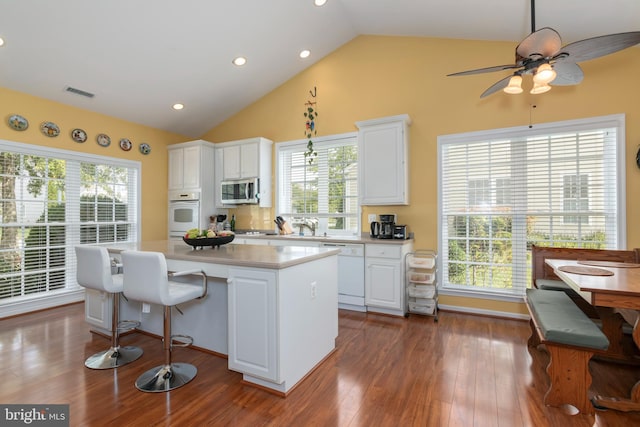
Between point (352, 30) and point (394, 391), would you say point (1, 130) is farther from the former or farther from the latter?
point (394, 391)

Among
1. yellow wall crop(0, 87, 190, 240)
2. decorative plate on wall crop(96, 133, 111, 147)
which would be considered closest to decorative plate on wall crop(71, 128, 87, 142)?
yellow wall crop(0, 87, 190, 240)

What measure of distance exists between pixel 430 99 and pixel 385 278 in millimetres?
2369

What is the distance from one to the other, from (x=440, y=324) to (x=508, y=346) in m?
0.72

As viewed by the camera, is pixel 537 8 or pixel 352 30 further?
pixel 352 30

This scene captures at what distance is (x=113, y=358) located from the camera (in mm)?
2629

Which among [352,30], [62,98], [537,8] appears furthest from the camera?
[352,30]

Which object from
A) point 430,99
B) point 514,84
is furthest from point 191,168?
point 514,84

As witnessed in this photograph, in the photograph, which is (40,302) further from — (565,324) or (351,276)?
(565,324)

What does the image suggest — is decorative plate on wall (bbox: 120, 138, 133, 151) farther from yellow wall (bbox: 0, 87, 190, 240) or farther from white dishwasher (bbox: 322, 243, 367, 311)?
white dishwasher (bbox: 322, 243, 367, 311)

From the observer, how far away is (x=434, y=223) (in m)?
4.05

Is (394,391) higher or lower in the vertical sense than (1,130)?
lower

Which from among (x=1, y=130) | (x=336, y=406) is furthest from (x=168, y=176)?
(x=336, y=406)

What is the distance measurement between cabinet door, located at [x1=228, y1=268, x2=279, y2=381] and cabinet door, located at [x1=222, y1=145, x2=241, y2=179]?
330 cm

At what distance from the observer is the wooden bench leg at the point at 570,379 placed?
1954 millimetres
